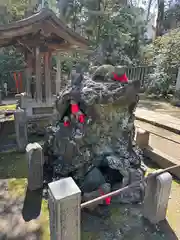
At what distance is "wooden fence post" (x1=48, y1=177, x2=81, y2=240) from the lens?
1781 mm

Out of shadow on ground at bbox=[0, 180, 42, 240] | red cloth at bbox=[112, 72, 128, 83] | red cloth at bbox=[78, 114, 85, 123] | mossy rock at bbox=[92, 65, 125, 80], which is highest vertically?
mossy rock at bbox=[92, 65, 125, 80]

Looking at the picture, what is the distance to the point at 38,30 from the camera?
5129mm

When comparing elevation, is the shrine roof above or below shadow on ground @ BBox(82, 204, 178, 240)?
above

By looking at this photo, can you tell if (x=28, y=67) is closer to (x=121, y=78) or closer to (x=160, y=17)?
(x=121, y=78)

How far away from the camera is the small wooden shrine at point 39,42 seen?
4.93 meters

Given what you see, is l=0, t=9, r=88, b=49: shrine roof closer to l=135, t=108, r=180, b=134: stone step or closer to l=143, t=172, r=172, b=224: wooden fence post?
l=135, t=108, r=180, b=134: stone step

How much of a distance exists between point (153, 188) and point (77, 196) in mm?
1178

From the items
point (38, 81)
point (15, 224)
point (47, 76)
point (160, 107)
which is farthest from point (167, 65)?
point (15, 224)

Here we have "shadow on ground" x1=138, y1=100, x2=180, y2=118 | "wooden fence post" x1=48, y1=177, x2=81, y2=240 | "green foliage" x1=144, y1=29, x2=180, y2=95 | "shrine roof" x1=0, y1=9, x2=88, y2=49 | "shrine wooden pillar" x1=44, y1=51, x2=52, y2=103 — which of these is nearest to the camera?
"wooden fence post" x1=48, y1=177, x2=81, y2=240

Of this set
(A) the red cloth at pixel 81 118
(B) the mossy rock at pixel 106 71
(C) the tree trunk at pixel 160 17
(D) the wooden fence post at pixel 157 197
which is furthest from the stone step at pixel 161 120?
(C) the tree trunk at pixel 160 17

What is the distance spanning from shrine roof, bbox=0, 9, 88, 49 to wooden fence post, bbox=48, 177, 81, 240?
4.47m

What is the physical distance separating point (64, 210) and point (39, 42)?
5213 millimetres

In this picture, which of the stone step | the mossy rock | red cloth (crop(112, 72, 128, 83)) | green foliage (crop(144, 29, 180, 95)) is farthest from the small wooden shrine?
green foliage (crop(144, 29, 180, 95))

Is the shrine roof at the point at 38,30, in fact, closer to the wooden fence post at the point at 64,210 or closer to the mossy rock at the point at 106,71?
the mossy rock at the point at 106,71
